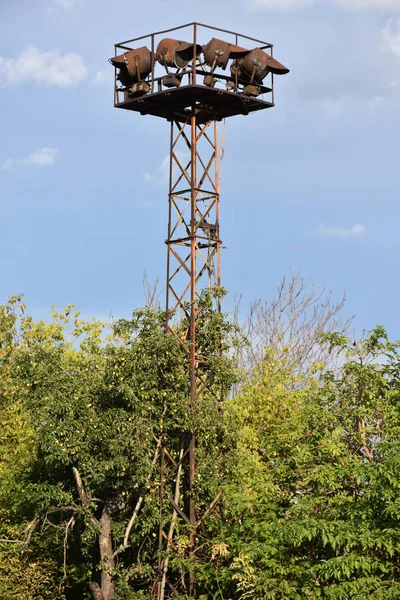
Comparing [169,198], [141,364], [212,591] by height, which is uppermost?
[169,198]

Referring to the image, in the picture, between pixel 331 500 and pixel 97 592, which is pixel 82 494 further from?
pixel 331 500

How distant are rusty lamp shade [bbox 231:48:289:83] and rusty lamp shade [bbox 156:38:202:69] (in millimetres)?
876

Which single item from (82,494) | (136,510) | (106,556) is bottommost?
(106,556)

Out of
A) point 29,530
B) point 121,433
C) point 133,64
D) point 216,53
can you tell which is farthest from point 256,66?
point 29,530

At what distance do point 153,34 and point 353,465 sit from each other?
9045mm

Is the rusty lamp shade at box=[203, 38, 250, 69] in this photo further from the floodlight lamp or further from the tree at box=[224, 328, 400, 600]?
the tree at box=[224, 328, 400, 600]

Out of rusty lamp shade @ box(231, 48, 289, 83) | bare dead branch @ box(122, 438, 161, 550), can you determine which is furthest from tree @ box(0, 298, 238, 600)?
rusty lamp shade @ box(231, 48, 289, 83)

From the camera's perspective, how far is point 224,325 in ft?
69.8

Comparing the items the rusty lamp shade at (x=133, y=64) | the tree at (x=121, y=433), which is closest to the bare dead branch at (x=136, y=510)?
the tree at (x=121, y=433)

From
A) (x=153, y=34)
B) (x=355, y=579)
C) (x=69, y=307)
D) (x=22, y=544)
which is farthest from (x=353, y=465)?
(x=69, y=307)

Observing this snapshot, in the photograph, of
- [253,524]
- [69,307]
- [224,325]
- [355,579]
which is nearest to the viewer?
[355,579]

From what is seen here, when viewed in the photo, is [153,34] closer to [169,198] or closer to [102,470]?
[169,198]

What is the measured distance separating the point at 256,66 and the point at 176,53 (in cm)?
155

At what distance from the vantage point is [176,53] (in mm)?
21234
